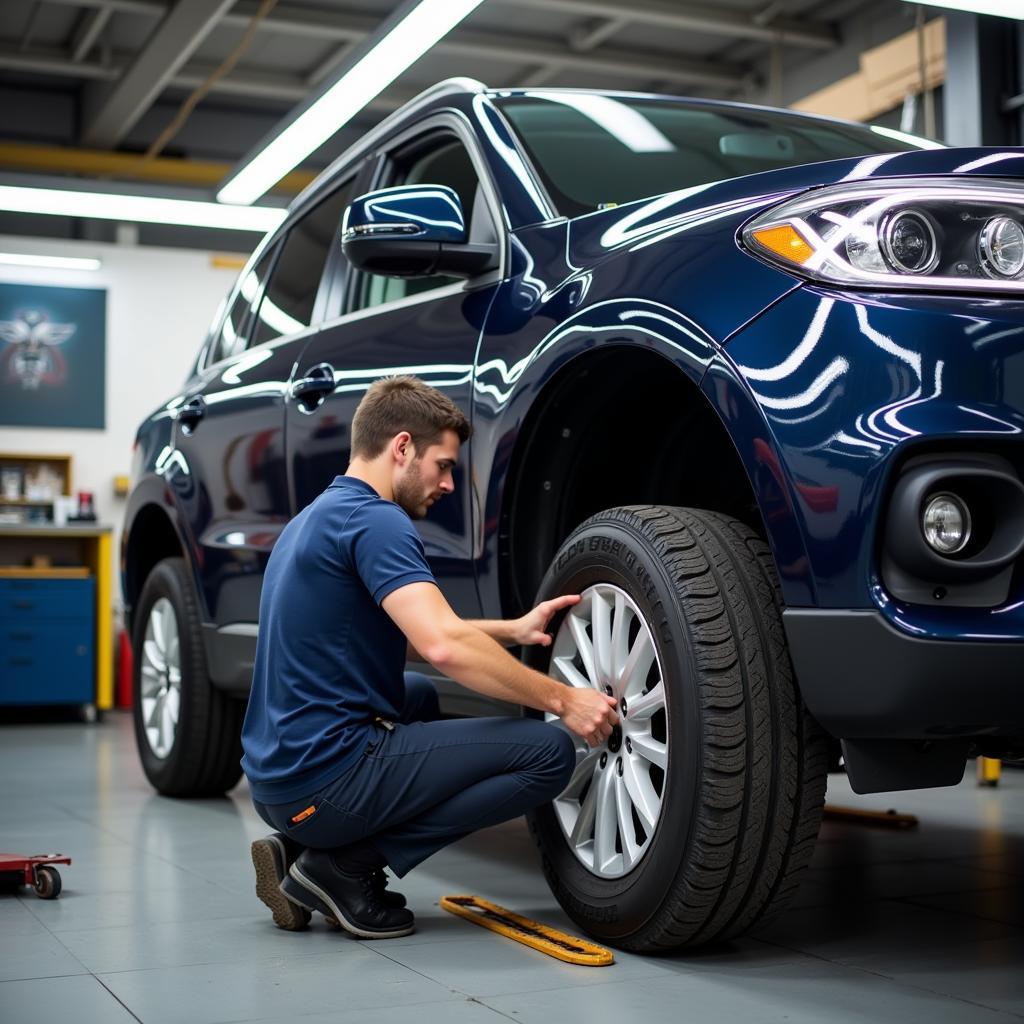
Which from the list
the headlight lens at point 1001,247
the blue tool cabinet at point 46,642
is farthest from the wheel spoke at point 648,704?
the blue tool cabinet at point 46,642

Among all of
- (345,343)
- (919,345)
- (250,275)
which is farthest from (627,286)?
(250,275)

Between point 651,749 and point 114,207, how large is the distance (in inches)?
279

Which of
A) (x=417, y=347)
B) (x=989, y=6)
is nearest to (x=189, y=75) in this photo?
(x=989, y=6)

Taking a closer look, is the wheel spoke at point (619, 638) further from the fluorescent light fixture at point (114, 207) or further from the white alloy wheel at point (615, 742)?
the fluorescent light fixture at point (114, 207)

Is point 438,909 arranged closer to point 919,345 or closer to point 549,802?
point 549,802

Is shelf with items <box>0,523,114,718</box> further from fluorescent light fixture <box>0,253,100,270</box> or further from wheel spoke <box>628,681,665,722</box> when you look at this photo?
wheel spoke <box>628,681,665,722</box>

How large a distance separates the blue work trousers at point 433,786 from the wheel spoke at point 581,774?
2 cm

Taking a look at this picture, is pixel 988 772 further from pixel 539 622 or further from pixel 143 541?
pixel 143 541

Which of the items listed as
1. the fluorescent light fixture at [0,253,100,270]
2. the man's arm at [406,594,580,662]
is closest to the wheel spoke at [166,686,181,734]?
the man's arm at [406,594,580,662]

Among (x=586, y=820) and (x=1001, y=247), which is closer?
(x=1001, y=247)

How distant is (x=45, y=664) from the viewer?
842 cm

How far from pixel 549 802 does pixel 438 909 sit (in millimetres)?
409

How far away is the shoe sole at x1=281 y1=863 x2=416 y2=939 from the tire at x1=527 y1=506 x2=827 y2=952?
1.14 feet

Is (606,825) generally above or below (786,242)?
below
